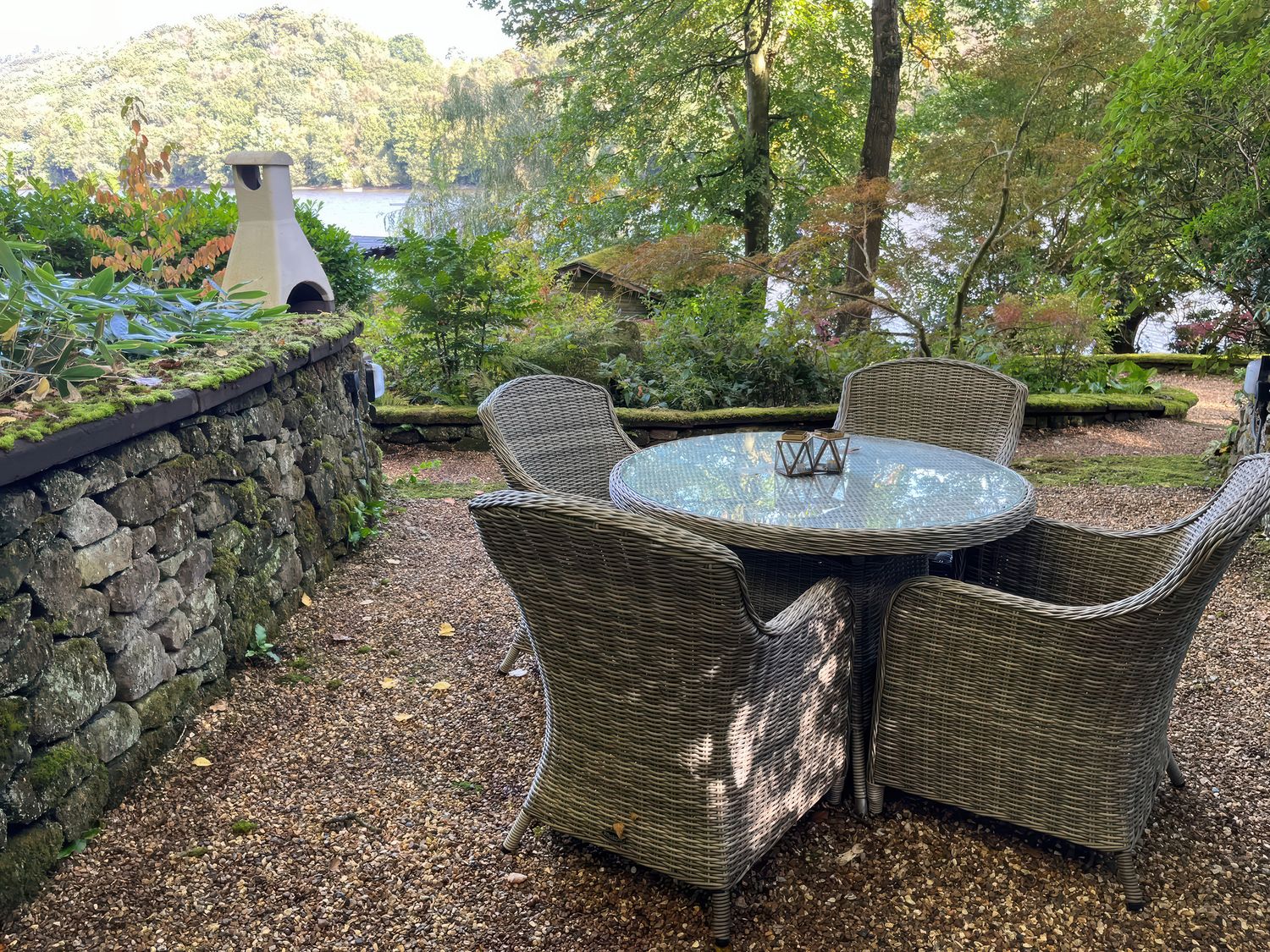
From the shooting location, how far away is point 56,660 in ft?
5.64

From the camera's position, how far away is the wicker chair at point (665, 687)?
1.38m

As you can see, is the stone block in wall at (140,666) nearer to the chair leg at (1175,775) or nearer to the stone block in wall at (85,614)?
the stone block in wall at (85,614)

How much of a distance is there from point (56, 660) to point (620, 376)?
4.57m

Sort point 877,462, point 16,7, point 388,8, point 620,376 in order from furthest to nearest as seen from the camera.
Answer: point 16,7 < point 388,8 < point 620,376 < point 877,462

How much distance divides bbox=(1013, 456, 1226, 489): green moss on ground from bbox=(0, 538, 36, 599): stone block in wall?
4.60 metres

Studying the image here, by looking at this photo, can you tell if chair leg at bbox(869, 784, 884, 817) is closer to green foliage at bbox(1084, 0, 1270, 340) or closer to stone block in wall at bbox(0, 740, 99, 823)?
stone block in wall at bbox(0, 740, 99, 823)

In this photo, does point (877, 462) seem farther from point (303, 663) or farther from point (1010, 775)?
point (303, 663)

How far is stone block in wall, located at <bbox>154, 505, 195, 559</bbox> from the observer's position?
6.93 feet

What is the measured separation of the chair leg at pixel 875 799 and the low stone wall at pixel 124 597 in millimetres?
1633

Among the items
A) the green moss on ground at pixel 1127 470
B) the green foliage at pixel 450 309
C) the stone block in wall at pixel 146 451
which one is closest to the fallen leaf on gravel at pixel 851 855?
the stone block in wall at pixel 146 451

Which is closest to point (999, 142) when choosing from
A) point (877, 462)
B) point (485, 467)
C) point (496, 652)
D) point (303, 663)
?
point (485, 467)

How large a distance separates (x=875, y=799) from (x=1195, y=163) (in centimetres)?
330

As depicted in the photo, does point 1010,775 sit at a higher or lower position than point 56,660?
lower

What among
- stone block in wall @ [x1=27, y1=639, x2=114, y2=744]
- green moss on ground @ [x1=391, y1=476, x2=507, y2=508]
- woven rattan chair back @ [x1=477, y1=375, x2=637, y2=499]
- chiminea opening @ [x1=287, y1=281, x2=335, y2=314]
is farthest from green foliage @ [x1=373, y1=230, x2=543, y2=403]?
stone block in wall @ [x1=27, y1=639, x2=114, y2=744]
